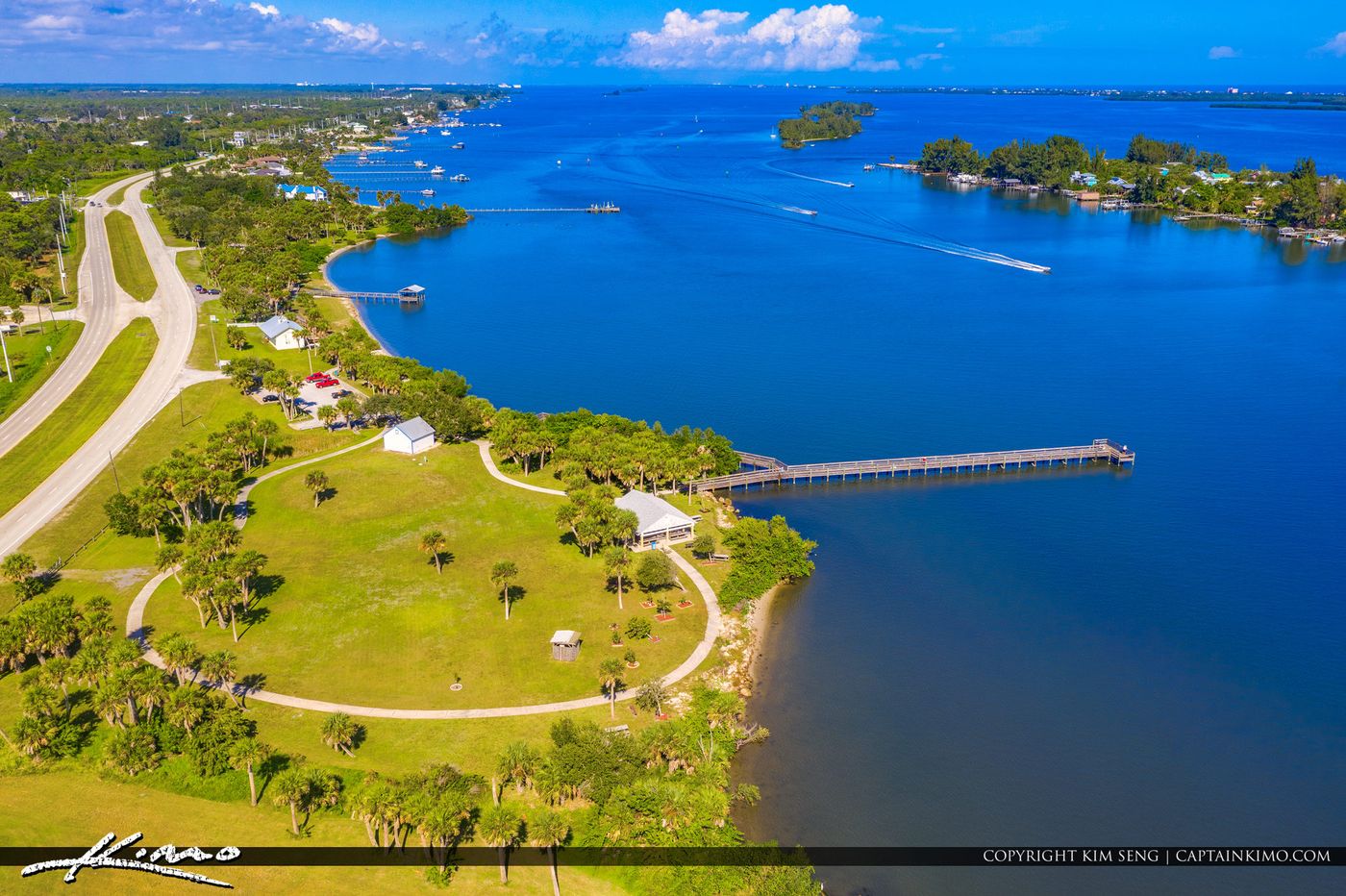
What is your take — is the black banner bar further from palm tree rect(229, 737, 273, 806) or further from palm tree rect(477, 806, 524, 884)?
palm tree rect(229, 737, 273, 806)

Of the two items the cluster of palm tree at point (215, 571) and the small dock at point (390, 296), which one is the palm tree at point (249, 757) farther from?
the small dock at point (390, 296)

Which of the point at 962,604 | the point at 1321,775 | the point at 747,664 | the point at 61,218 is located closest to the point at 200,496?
the point at 747,664

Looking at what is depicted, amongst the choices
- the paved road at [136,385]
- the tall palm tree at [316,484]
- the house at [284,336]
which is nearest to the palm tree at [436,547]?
the tall palm tree at [316,484]

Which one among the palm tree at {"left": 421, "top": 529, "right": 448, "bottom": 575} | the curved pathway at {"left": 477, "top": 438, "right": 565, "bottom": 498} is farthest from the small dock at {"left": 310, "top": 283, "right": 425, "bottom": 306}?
the palm tree at {"left": 421, "top": 529, "right": 448, "bottom": 575}

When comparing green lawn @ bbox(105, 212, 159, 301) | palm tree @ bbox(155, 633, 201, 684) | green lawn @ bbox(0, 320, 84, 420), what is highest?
green lawn @ bbox(105, 212, 159, 301)

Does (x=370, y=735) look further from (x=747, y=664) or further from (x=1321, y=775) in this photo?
(x=1321, y=775)

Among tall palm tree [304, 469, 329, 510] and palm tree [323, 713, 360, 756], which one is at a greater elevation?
tall palm tree [304, 469, 329, 510]

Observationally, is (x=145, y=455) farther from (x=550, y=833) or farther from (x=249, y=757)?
(x=550, y=833)

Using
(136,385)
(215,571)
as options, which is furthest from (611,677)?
(136,385)
